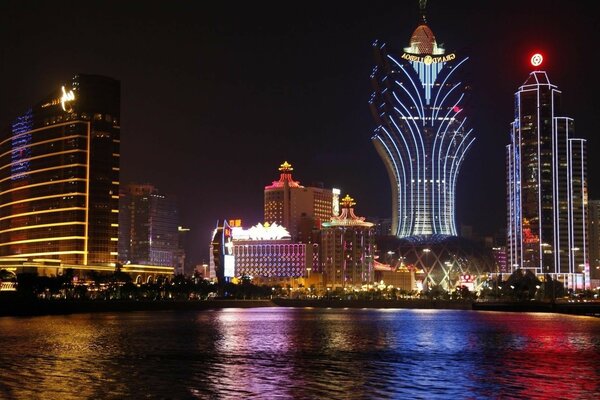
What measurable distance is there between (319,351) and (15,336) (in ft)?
113

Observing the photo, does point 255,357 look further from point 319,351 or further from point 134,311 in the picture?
point 134,311

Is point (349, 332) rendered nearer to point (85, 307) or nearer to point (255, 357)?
point (255, 357)

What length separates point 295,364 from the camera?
220ft

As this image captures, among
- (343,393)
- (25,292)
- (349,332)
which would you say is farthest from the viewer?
(25,292)

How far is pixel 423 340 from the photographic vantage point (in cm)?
9525

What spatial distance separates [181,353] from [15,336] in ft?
86.3

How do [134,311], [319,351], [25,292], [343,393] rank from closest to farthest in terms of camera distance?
[343,393], [319,351], [25,292], [134,311]

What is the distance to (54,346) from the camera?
263 ft

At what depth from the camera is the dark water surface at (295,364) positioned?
169 feet

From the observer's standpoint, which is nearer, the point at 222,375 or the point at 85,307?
the point at 222,375

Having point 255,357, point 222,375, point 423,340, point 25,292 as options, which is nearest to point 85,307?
point 25,292

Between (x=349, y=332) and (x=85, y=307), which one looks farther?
(x=85, y=307)

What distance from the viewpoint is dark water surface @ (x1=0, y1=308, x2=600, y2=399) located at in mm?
51406

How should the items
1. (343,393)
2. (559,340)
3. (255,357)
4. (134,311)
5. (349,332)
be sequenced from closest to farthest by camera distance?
(343,393)
(255,357)
(559,340)
(349,332)
(134,311)
